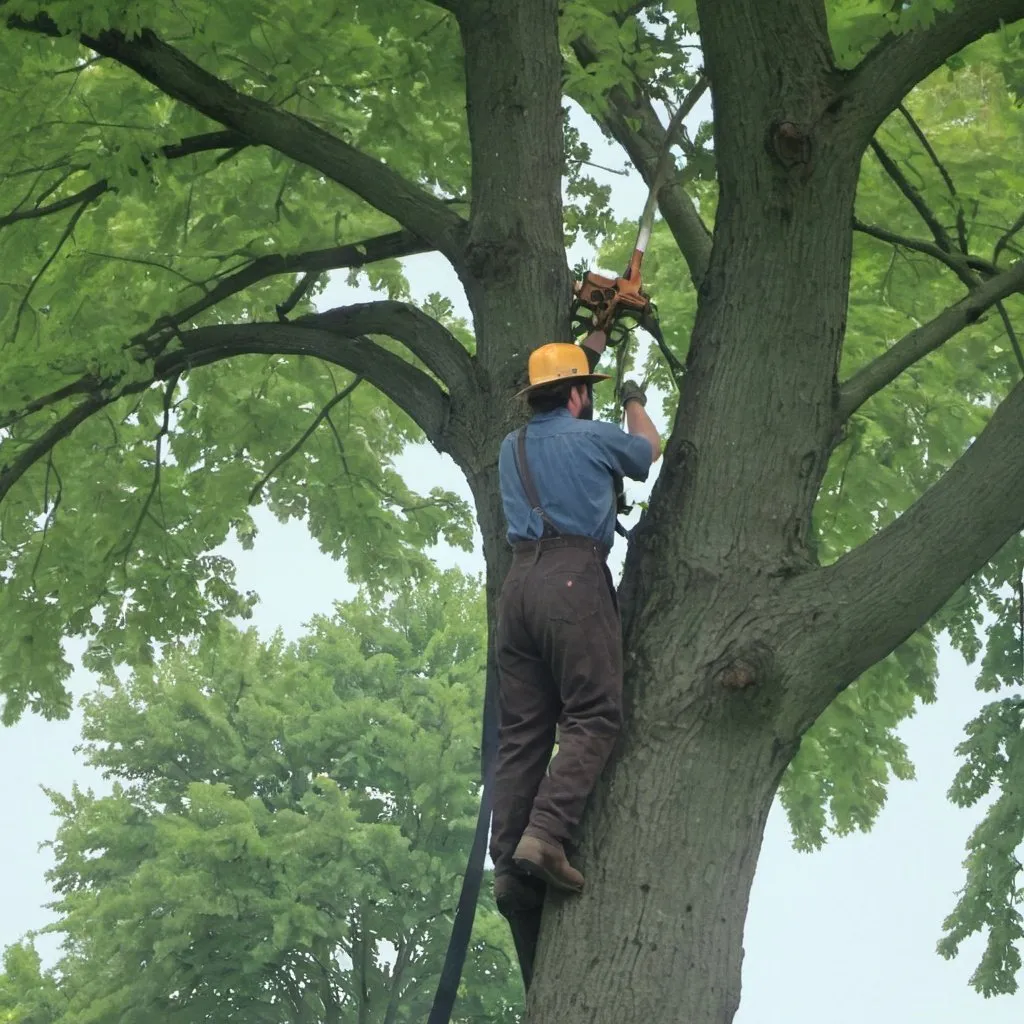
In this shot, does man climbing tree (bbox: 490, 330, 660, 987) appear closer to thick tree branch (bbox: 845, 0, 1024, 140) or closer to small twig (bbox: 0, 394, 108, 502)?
thick tree branch (bbox: 845, 0, 1024, 140)

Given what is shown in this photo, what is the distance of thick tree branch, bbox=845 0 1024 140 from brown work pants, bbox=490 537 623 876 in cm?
181

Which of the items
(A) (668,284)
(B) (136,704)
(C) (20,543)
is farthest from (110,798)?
(A) (668,284)

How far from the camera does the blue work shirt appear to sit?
4.55 m

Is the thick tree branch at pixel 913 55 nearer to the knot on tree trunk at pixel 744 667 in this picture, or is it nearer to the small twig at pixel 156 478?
the knot on tree trunk at pixel 744 667

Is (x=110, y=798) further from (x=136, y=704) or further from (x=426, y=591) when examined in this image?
(x=426, y=591)

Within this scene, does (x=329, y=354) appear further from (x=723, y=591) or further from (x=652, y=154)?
(x=652, y=154)

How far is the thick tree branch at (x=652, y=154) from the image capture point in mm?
7266

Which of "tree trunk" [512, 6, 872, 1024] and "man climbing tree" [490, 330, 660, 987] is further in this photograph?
"man climbing tree" [490, 330, 660, 987]

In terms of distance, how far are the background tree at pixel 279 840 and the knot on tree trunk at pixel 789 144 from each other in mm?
16711

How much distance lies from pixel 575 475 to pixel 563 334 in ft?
3.05

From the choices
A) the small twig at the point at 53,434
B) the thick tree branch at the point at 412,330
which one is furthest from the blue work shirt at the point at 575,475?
the small twig at the point at 53,434

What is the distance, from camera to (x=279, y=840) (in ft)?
76.0

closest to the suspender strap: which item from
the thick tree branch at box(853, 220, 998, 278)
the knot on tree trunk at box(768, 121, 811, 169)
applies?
the knot on tree trunk at box(768, 121, 811, 169)

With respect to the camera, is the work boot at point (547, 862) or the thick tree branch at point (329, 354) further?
the thick tree branch at point (329, 354)
